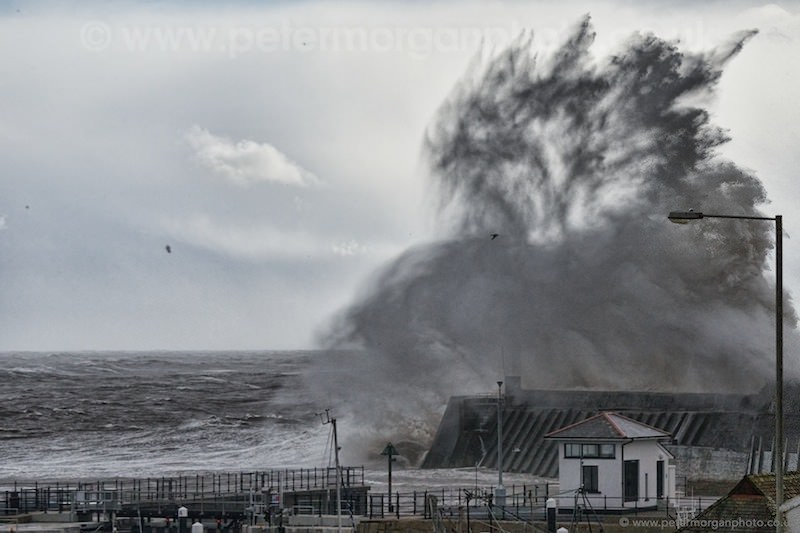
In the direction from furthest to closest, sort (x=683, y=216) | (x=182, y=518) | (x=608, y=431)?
(x=182, y=518) < (x=608, y=431) < (x=683, y=216)

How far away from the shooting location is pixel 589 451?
115ft

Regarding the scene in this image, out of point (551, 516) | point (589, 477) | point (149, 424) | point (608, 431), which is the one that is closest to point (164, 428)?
point (149, 424)

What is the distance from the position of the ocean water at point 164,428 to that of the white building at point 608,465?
1435 cm

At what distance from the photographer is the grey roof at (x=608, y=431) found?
114 ft

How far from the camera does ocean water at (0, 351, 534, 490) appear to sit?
7012cm

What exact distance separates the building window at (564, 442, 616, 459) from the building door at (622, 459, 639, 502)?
435mm

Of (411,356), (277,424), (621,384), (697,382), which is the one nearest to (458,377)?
(411,356)

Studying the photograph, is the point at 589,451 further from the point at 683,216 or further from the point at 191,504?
the point at 683,216

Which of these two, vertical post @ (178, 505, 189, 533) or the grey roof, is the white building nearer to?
the grey roof

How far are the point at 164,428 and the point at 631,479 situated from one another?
2702 inches

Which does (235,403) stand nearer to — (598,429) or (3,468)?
(3,468)

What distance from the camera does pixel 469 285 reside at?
9056 cm

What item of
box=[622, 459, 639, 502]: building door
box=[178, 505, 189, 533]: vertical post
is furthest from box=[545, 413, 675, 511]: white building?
box=[178, 505, 189, 533]: vertical post

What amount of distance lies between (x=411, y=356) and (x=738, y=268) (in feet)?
62.2
